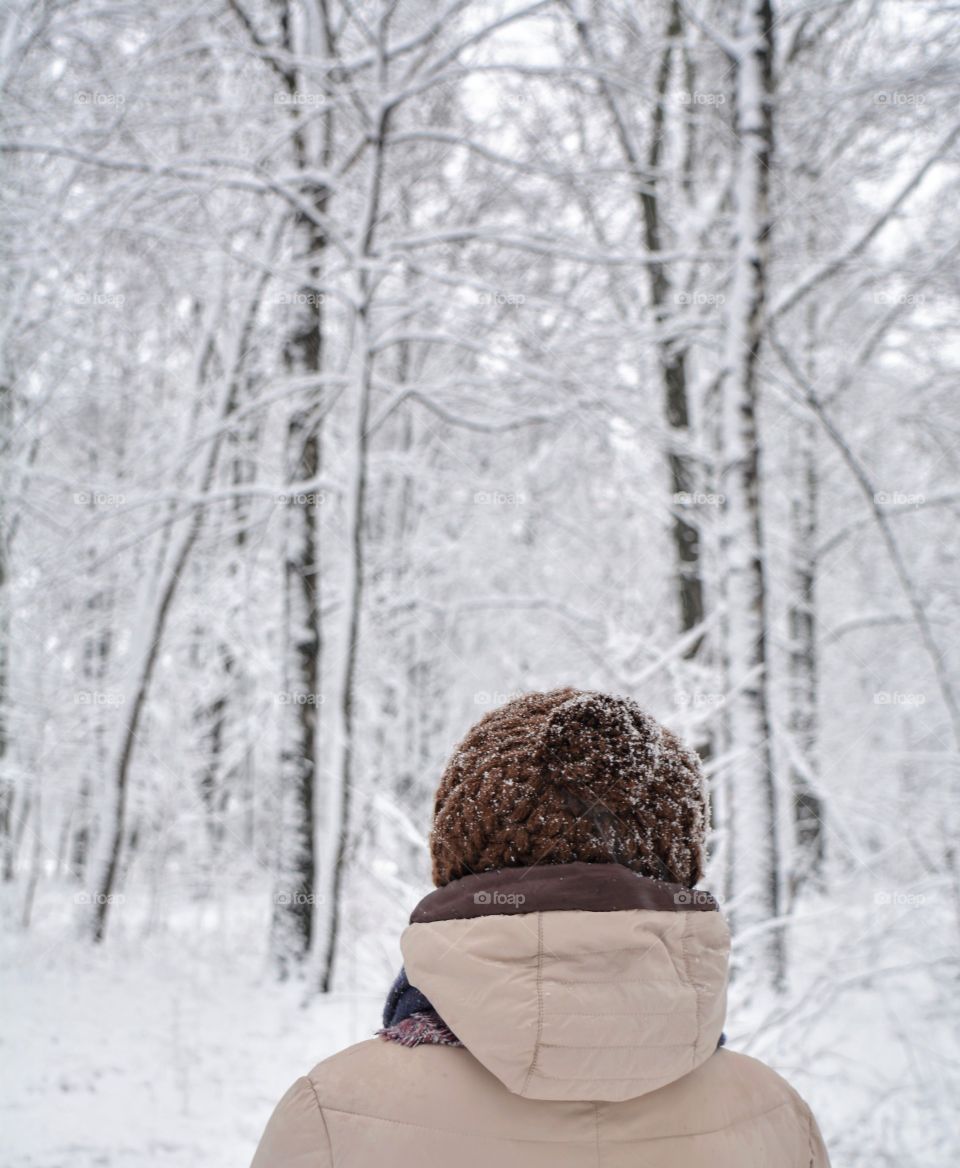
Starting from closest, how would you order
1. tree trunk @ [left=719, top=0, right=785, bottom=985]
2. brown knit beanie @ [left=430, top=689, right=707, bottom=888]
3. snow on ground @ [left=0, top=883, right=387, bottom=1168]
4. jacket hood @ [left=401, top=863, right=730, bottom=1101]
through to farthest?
jacket hood @ [left=401, top=863, right=730, bottom=1101] → brown knit beanie @ [left=430, top=689, right=707, bottom=888] → snow on ground @ [left=0, top=883, right=387, bottom=1168] → tree trunk @ [left=719, top=0, right=785, bottom=985]

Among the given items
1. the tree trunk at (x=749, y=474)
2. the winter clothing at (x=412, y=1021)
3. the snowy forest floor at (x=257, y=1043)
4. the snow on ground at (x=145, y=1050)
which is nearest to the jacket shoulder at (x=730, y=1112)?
the winter clothing at (x=412, y=1021)

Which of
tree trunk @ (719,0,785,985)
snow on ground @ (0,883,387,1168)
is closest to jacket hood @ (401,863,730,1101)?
snow on ground @ (0,883,387,1168)

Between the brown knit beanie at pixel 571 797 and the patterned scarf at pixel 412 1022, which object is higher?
the brown knit beanie at pixel 571 797

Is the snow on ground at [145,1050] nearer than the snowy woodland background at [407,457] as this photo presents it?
Yes

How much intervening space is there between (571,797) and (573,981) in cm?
22

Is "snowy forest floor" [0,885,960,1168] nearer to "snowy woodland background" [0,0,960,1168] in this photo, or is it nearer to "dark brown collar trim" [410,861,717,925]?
"snowy woodland background" [0,0,960,1168]

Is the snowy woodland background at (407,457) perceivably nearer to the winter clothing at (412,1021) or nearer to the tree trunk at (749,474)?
the tree trunk at (749,474)

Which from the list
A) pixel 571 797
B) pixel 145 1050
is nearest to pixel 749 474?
pixel 571 797

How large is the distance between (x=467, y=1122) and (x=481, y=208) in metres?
8.18

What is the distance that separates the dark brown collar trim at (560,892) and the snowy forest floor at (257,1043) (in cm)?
270

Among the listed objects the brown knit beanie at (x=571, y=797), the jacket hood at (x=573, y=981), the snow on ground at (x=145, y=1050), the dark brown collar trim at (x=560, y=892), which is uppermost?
the brown knit beanie at (x=571, y=797)

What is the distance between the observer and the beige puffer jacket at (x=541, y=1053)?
101 cm

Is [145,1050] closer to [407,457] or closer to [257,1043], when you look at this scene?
[257,1043]

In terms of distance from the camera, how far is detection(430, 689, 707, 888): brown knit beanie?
1.11 meters
